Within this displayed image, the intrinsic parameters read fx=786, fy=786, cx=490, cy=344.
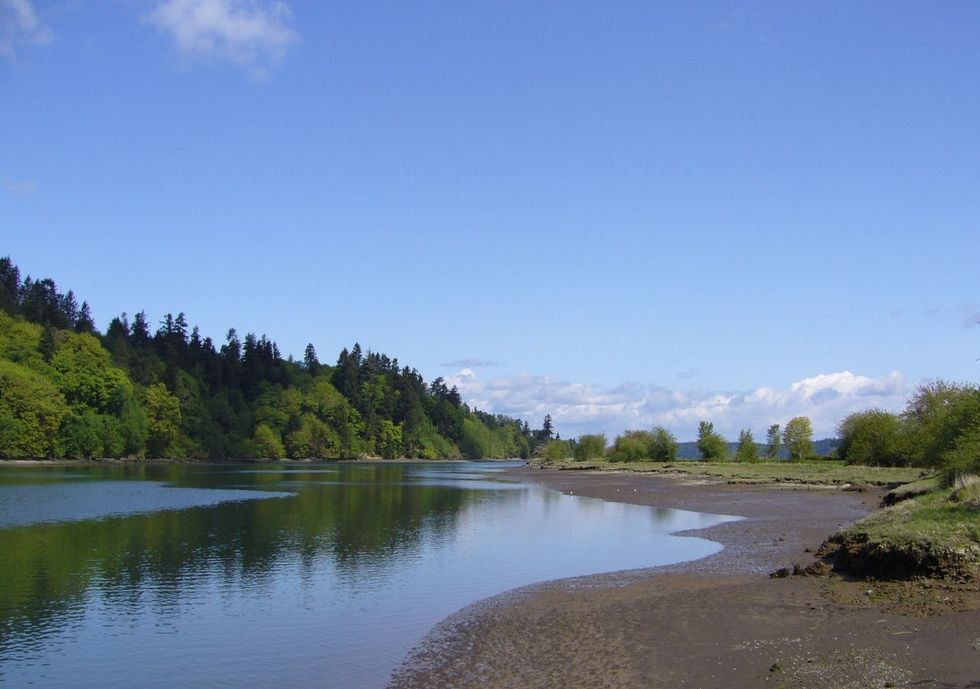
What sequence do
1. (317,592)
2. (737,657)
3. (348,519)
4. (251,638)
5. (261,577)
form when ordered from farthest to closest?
(348,519)
(261,577)
(317,592)
(251,638)
(737,657)

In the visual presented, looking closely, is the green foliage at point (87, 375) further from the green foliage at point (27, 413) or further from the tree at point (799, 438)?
the tree at point (799, 438)

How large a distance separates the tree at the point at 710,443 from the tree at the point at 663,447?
6.94 m

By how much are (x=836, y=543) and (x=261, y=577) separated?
75.7 ft

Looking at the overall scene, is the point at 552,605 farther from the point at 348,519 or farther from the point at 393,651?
the point at 348,519

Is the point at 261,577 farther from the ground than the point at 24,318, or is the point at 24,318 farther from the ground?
the point at 24,318

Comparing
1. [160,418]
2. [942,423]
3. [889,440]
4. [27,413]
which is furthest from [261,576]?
[160,418]

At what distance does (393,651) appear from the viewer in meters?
21.2

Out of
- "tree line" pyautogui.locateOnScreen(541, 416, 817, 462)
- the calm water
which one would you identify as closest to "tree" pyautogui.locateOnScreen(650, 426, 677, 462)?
A: "tree line" pyautogui.locateOnScreen(541, 416, 817, 462)

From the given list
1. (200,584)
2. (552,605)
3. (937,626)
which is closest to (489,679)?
(552,605)

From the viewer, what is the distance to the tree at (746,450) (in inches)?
6196

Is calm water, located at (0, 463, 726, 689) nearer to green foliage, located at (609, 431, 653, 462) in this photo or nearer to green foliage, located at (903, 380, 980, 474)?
green foliage, located at (903, 380, 980, 474)

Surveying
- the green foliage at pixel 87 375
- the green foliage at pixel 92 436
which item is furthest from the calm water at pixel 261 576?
the green foliage at pixel 87 375

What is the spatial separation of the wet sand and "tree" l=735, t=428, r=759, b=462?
13287 centimetres

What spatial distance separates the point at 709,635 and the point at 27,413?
157 meters
